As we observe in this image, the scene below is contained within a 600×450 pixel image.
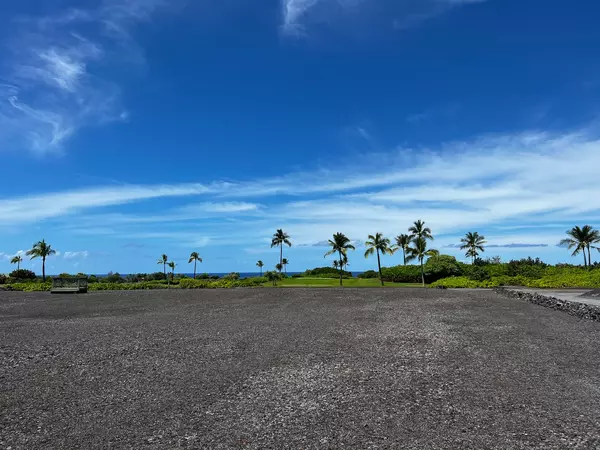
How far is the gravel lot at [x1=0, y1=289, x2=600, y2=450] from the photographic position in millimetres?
7039

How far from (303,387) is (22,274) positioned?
73.5m

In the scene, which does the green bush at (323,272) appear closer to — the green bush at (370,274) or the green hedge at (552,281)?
the green bush at (370,274)

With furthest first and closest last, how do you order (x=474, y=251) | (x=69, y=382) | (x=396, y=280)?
(x=474, y=251) → (x=396, y=280) → (x=69, y=382)

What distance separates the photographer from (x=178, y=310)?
26953 mm

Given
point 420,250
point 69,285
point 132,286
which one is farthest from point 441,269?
point 69,285

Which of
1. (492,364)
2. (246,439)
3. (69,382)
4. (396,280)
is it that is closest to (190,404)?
(246,439)

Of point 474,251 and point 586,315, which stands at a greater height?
point 474,251

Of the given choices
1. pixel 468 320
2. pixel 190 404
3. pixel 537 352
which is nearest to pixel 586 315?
pixel 468 320

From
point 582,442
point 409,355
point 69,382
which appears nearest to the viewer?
point 582,442

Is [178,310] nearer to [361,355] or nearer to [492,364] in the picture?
[361,355]

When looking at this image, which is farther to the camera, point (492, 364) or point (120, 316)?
point (120, 316)

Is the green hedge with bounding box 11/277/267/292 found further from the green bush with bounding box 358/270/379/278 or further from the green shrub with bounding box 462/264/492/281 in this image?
the green shrub with bounding box 462/264/492/281

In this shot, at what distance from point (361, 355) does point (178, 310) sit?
56.9 feet

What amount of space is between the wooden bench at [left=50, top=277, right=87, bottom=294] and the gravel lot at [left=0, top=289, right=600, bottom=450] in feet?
101
